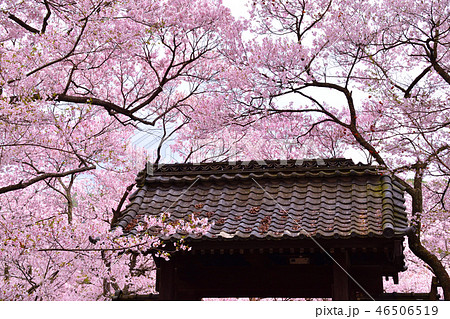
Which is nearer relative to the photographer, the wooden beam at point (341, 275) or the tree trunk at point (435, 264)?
the wooden beam at point (341, 275)

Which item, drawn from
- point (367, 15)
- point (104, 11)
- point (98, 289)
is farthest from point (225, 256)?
point (98, 289)

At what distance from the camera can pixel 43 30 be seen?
742 cm

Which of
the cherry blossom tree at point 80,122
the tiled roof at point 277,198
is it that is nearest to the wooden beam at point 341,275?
the tiled roof at point 277,198

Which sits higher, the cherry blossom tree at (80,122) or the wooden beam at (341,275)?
the cherry blossom tree at (80,122)

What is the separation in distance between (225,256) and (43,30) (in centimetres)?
429

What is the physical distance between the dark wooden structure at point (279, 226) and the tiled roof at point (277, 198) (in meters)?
0.01

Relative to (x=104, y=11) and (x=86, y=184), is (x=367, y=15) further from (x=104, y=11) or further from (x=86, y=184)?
(x=86, y=184)

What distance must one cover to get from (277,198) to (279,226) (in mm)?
623

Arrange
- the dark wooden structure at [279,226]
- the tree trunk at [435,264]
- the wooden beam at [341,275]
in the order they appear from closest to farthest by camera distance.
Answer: the dark wooden structure at [279,226]
the wooden beam at [341,275]
the tree trunk at [435,264]

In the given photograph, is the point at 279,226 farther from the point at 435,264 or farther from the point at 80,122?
the point at 80,122

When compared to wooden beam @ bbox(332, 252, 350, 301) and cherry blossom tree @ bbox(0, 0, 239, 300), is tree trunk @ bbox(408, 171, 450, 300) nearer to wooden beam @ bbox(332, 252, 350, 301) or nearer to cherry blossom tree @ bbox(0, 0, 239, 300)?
wooden beam @ bbox(332, 252, 350, 301)

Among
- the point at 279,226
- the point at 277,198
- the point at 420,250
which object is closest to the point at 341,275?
the point at 279,226

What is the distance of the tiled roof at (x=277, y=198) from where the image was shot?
5.29m

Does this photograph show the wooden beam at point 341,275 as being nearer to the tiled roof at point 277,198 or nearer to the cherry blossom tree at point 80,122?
the tiled roof at point 277,198
